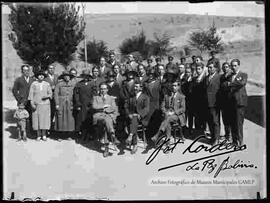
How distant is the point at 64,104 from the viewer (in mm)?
7504

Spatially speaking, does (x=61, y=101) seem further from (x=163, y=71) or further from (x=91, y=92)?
(x=163, y=71)

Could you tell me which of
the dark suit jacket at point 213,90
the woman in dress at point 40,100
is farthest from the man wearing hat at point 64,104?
the dark suit jacket at point 213,90

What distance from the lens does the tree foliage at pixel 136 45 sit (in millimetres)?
7477

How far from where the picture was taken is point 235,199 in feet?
24.6

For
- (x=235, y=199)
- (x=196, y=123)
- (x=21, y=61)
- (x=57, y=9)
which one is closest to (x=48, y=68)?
(x=21, y=61)

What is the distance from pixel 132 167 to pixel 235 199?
5.41 feet

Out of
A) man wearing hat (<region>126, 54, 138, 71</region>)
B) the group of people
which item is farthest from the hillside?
man wearing hat (<region>126, 54, 138, 71</region>)

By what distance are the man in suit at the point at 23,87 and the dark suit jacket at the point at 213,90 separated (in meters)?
2.67

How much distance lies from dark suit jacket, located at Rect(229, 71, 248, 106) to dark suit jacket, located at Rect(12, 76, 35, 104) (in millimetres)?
3074

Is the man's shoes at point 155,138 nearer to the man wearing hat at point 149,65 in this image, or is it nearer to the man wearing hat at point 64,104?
the man wearing hat at point 149,65

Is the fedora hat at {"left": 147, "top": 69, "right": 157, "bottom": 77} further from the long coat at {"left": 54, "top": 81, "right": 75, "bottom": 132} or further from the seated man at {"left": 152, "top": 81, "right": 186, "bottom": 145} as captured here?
the long coat at {"left": 54, "top": 81, "right": 75, "bottom": 132}

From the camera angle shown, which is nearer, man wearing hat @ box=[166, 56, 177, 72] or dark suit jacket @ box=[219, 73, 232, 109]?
dark suit jacket @ box=[219, 73, 232, 109]

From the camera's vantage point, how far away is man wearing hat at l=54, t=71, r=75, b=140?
7492 millimetres

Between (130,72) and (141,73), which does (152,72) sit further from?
(130,72)
